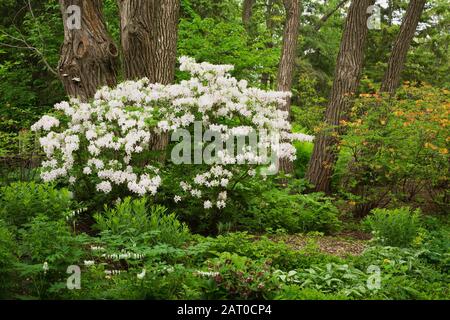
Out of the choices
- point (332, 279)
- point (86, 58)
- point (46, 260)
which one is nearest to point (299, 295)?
point (332, 279)

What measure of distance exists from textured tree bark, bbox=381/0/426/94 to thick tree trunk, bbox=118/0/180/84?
5.69m

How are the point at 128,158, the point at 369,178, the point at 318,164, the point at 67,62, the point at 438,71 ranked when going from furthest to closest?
the point at 438,71
the point at 318,164
the point at 369,178
the point at 67,62
the point at 128,158

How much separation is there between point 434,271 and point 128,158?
3.85m

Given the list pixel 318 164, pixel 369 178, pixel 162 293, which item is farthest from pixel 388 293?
pixel 318 164

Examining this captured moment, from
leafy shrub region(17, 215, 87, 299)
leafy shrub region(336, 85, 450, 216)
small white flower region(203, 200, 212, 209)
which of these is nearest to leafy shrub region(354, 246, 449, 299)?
small white flower region(203, 200, 212, 209)

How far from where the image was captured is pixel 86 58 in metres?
8.93

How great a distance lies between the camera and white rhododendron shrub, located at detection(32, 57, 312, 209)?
712 centimetres

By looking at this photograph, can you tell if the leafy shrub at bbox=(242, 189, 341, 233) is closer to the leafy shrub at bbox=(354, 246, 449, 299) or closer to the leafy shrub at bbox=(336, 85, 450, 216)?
the leafy shrub at bbox=(336, 85, 450, 216)

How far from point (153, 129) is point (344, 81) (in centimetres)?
563

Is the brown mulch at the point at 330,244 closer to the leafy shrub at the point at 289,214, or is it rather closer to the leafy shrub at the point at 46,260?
the leafy shrub at the point at 289,214

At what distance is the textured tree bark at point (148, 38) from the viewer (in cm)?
920

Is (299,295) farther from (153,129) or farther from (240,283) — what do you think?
(153,129)
